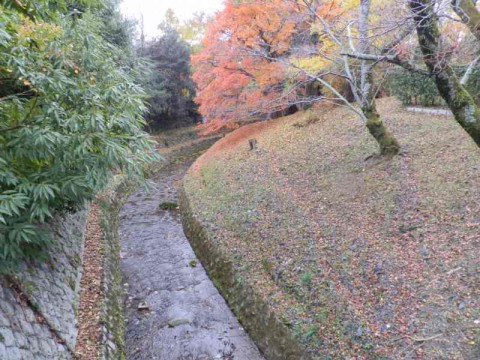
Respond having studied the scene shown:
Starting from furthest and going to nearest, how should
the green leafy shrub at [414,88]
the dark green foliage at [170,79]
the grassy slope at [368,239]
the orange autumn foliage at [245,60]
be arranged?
the dark green foliage at [170,79], the orange autumn foliage at [245,60], the green leafy shrub at [414,88], the grassy slope at [368,239]

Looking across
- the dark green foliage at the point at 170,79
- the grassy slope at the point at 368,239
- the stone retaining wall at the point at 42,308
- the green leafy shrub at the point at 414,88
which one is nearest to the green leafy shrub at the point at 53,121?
the stone retaining wall at the point at 42,308

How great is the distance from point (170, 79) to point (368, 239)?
23.3 meters

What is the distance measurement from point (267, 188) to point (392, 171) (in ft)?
12.1

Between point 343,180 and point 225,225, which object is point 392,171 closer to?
point 343,180

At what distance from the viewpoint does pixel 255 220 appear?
8.71 metres

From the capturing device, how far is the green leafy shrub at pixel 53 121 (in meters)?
4.23

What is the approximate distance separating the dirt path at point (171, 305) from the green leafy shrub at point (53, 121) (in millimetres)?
2037

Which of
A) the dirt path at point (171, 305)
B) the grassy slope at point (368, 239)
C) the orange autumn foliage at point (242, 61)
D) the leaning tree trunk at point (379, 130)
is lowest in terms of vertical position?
the dirt path at point (171, 305)

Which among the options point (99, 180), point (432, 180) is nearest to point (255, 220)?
point (432, 180)

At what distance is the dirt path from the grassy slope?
1046 millimetres

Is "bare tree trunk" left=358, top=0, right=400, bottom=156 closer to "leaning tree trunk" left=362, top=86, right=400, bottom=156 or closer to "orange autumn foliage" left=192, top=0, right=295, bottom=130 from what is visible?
"leaning tree trunk" left=362, top=86, right=400, bottom=156

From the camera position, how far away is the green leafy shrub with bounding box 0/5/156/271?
4.23 metres

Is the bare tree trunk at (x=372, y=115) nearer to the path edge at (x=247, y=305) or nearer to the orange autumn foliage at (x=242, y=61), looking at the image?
the orange autumn foliage at (x=242, y=61)

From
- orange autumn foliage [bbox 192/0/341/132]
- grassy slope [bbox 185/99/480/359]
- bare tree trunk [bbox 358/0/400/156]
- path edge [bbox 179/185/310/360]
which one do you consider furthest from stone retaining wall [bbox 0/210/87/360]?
orange autumn foliage [bbox 192/0/341/132]
